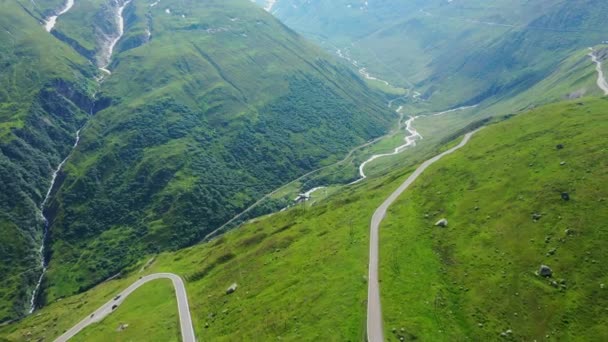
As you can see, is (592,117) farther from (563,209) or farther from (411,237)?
(411,237)

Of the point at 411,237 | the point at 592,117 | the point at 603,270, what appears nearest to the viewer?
the point at 603,270

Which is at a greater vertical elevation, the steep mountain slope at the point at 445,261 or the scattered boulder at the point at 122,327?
the steep mountain slope at the point at 445,261

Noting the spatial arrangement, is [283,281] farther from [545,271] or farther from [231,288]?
[545,271]

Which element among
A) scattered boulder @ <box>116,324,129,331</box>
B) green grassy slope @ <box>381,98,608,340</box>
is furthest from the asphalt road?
green grassy slope @ <box>381,98,608,340</box>

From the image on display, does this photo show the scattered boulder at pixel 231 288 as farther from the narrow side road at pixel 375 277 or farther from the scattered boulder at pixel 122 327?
the narrow side road at pixel 375 277

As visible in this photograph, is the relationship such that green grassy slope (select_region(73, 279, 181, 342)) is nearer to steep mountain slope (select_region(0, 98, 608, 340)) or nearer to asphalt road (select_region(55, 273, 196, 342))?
asphalt road (select_region(55, 273, 196, 342))

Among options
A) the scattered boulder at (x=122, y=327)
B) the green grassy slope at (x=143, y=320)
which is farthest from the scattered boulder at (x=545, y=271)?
the scattered boulder at (x=122, y=327)

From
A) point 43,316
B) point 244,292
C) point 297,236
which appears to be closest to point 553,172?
point 297,236
